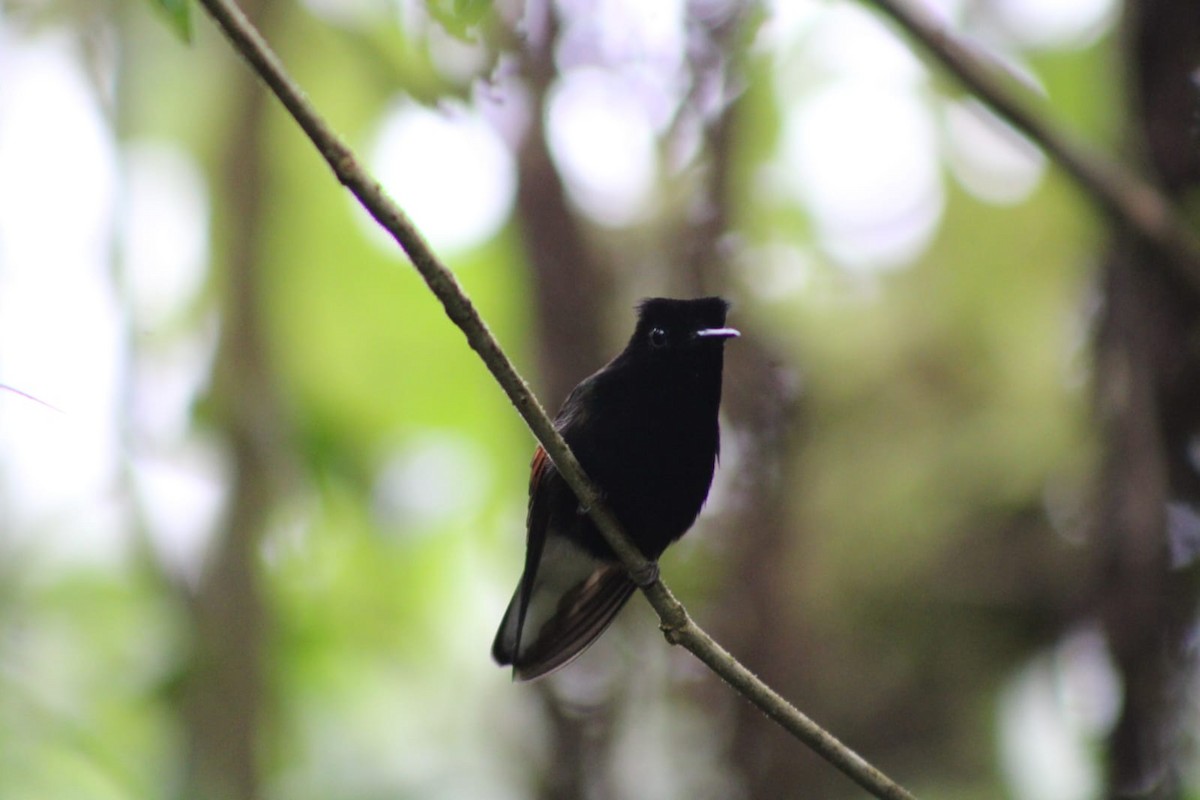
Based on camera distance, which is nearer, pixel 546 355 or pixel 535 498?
pixel 535 498

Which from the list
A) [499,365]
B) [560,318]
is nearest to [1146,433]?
[560,318]

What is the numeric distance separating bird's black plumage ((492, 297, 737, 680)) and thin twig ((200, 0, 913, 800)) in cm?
63

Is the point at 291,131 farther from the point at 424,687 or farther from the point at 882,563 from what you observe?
the point at 882,563

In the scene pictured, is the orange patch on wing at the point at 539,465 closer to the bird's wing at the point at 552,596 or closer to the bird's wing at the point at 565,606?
the bird's wing at the point at 552,596

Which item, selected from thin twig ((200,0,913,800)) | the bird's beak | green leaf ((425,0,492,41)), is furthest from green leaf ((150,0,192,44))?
the bird's beak

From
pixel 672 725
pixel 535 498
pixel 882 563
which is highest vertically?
pixel 535 498

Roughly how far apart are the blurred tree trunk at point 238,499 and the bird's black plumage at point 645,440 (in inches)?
52.4

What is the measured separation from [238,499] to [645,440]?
1.92m

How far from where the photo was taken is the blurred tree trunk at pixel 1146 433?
12.2 feet

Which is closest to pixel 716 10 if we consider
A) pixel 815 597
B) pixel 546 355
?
pixel 546 355

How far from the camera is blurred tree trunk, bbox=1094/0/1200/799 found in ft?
12.2

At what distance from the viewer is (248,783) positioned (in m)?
3.96

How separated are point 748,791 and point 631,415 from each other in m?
2.16

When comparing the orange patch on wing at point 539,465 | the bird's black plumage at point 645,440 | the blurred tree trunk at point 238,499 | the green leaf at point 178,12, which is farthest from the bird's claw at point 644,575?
the blurred tree trunk at point 238,499
